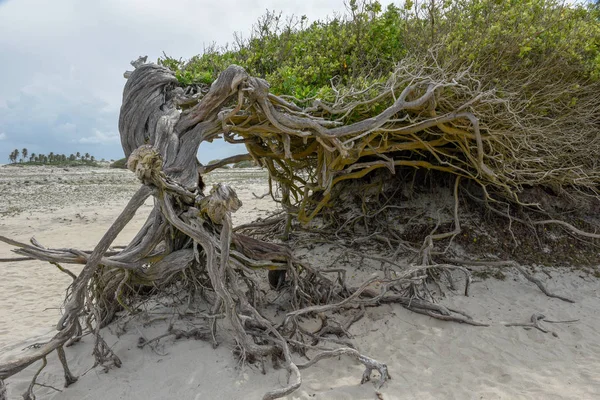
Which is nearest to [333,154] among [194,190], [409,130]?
[409,130]

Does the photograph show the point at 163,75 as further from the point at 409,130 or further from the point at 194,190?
the point at 409,130

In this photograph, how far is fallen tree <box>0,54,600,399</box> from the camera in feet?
11.8

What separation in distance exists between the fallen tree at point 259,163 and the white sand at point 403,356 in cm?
19

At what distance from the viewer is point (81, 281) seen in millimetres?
3510

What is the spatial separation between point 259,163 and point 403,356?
337 centimetres

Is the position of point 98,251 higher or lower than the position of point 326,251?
higher

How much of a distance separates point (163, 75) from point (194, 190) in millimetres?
1996

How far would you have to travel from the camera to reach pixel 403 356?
430 cm

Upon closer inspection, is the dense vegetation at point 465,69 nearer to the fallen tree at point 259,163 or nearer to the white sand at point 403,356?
the fallen tree at point 259,163

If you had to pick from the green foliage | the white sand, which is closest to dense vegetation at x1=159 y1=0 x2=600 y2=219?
the green foliage

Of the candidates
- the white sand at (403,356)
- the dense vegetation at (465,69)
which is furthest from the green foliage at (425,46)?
the white sand at (403,356)

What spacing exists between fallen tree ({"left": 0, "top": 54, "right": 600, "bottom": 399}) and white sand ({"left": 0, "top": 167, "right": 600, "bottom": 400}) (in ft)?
0.64

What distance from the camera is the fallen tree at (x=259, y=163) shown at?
3.59 m

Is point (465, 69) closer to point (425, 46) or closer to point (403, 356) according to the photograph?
point (425, 46)
